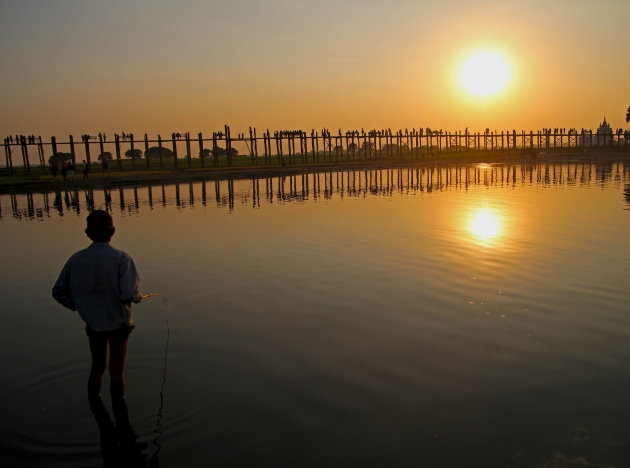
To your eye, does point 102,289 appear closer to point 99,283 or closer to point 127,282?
point 99,283

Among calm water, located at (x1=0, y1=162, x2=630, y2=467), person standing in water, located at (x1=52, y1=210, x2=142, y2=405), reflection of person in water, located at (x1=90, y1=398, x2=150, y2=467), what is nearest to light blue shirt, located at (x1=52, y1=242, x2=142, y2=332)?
person standing in water, located at (x1=52, y1=210, x2=142, y2=405)

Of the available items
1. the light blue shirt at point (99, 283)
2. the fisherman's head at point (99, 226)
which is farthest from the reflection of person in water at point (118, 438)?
the fisherman's head at point (99, 226)

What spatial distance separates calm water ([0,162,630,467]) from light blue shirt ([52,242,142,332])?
101 centimetres

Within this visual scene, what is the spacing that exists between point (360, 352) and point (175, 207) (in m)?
17.3

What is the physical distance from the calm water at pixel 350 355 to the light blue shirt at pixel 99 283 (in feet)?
3.33

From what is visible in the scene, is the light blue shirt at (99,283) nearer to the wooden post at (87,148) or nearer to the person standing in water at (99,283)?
the person standing in water at (99,283)

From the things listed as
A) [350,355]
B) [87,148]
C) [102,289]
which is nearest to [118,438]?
[102,289]

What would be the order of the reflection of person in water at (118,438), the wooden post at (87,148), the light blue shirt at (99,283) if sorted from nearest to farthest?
the reflection of person in water at (118,438), the light blue shirt at (99,283), the wooden post at (87,148)

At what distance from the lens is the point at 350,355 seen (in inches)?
227

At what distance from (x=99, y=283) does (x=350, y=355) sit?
2.80 meters

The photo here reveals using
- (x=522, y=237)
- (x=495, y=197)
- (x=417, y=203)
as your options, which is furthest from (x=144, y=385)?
(x=495, y=197)

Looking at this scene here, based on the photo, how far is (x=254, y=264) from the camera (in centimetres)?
1045

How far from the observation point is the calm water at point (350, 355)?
414cm

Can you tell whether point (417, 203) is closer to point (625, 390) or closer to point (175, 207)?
point (175, 207)
